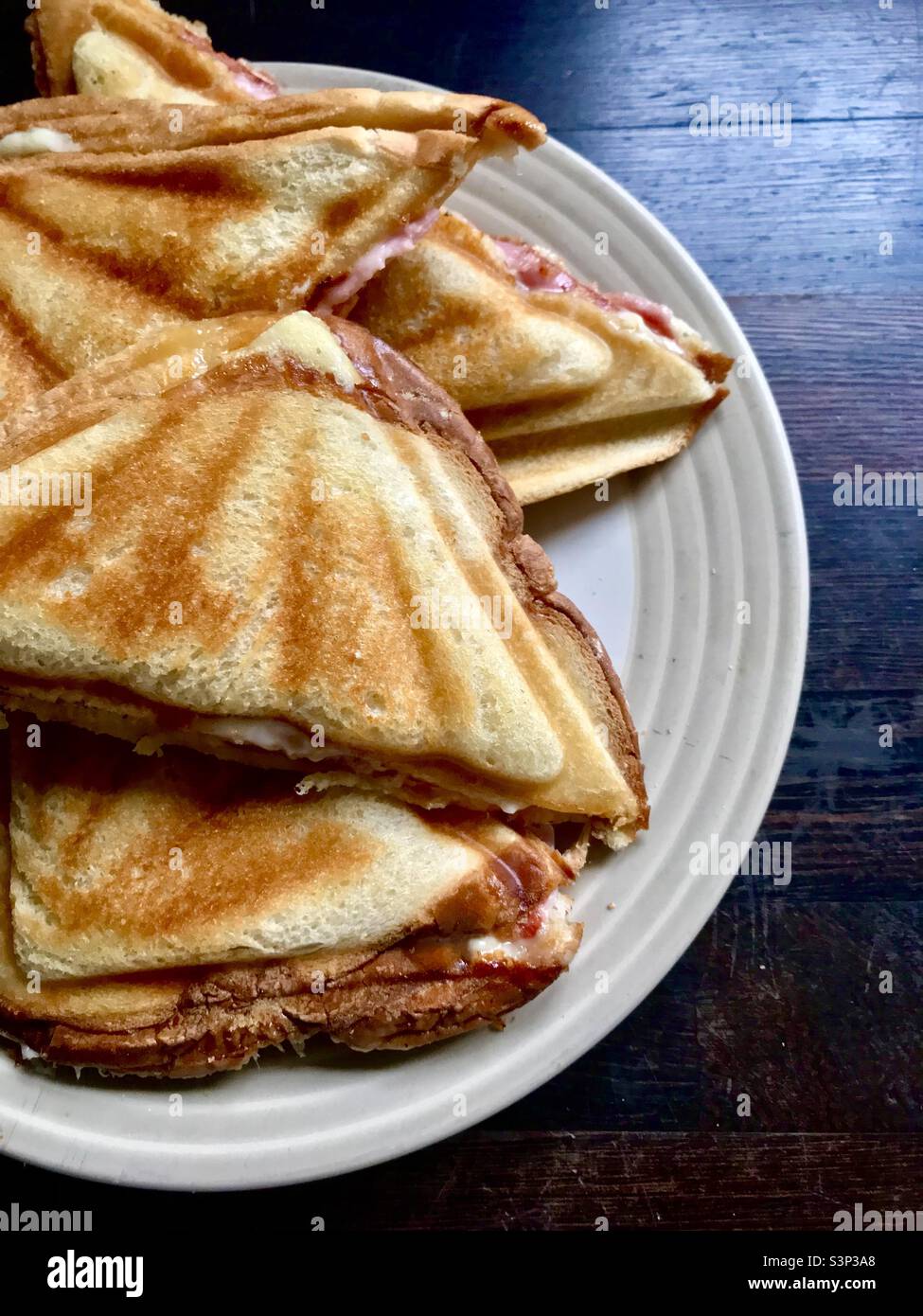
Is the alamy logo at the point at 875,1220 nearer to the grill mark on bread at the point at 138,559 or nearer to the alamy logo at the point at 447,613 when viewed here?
the alamy logo at the point at 447,613

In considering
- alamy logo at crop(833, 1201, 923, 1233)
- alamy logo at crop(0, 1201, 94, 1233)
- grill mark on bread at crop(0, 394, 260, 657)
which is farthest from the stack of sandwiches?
alamy logo at crop(833, 1201, 923, 1233)

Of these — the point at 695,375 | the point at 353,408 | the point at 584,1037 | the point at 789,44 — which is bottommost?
the point at 584,1037

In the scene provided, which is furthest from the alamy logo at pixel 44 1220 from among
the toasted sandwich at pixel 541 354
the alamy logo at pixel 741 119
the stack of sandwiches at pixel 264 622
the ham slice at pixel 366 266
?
the alamy logo at pixel 741 119

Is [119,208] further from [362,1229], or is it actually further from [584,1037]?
[362,1229]

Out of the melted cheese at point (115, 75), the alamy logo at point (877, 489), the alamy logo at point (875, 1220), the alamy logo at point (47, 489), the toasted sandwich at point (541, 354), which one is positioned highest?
the melted cheese at point (115, 75)

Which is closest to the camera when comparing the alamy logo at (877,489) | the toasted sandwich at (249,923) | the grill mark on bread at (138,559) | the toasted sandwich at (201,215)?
the grill mark on bread at (138,559)

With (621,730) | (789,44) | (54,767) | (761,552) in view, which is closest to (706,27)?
(789,44)

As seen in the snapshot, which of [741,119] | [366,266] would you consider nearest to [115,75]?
[366,266]
